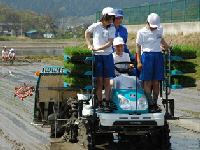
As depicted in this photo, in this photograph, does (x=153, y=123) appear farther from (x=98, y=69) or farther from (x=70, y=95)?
(x=70, y=95)

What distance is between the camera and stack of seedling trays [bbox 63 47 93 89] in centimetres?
948

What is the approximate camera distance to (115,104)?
363 inches

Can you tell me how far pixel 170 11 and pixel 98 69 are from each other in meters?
28.2

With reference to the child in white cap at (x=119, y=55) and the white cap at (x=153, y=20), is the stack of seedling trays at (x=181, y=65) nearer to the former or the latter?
the white cap at (x=153, y=20)

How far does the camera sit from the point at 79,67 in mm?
9500

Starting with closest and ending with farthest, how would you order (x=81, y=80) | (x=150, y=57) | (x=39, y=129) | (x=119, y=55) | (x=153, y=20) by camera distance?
(x=153, y=20) < (x=150, y=57) < (x=81, y=80) < (x=119, y=55) < (x=39, y=129)

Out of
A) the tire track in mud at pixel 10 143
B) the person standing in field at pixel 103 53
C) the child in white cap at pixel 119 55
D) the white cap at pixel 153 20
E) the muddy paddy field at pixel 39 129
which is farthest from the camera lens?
the muddy paddy field at pixel 39 129

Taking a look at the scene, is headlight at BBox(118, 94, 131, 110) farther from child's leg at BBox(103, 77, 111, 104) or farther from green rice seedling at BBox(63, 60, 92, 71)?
green rice seedling at BBox(63, 60, 92, 71)

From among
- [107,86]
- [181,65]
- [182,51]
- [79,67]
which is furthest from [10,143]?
[182,51]

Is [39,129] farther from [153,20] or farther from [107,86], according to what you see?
[153,20]

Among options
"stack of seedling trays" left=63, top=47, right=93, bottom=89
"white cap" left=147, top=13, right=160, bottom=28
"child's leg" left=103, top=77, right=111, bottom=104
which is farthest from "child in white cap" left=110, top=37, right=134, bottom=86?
"white cap" left=147, top=13, right=160, bottom=28

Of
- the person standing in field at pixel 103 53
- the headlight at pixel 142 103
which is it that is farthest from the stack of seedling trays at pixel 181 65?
the person standing in field at pixel 103 53

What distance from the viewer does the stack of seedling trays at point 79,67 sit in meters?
9.48

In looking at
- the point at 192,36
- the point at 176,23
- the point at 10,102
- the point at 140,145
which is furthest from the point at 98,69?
the point at 176,23
